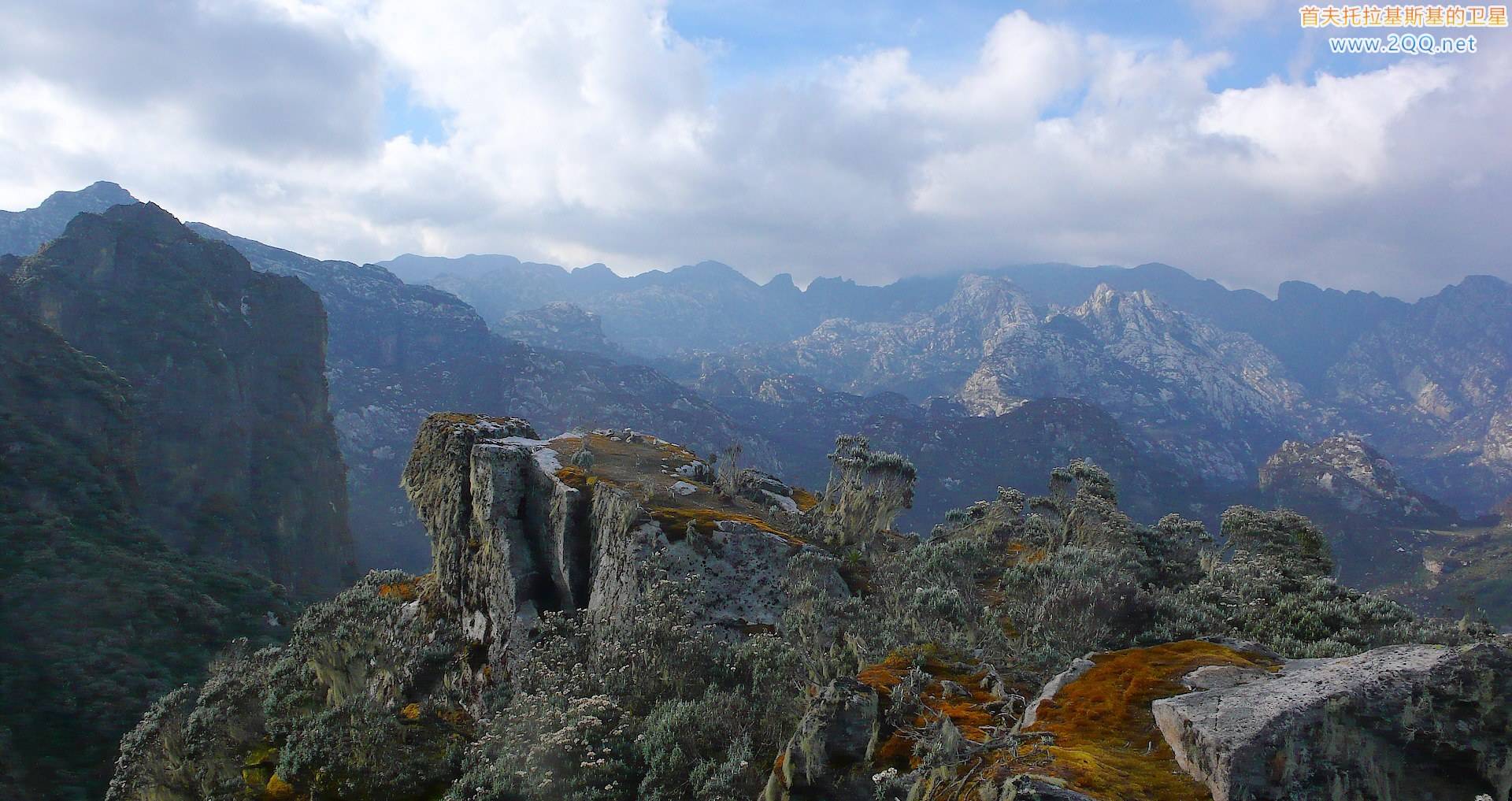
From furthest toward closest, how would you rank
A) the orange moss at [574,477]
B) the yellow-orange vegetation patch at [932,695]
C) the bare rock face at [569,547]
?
1. the orange moss at [574,477]
2. the bare rock face at [569,547]
3. the yellow-orange vegetation patch at [932,695]

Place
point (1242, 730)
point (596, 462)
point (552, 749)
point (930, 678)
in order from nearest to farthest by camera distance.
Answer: point (1242, 730), point (552, 749), point (930, 678), point (596, 462)

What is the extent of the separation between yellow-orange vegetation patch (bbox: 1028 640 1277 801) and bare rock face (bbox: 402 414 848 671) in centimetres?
1486

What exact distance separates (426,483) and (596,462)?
1061cm

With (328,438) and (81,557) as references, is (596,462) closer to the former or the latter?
(81,557)

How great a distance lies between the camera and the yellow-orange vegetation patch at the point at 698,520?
2978 cm

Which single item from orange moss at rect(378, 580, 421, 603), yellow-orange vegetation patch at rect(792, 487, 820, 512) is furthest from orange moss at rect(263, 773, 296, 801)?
yellow-orange vegetation patch at rect(792, 487, 820, 512)

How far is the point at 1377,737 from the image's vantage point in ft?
25.9

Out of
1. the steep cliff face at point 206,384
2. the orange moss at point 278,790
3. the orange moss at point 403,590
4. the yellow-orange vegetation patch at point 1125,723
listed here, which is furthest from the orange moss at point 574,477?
the steep cliff face at point 206,384

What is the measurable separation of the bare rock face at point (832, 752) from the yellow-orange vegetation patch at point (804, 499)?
3517cm

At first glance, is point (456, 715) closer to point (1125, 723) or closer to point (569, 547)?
point (569, 547)

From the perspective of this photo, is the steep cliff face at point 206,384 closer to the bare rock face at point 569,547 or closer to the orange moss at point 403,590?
the orange moss at point 403,590

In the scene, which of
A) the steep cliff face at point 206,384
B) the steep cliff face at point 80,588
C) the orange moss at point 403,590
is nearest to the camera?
the orange moss at point 403,590

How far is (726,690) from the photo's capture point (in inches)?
596

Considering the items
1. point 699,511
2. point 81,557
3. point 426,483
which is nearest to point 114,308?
point 81,557
